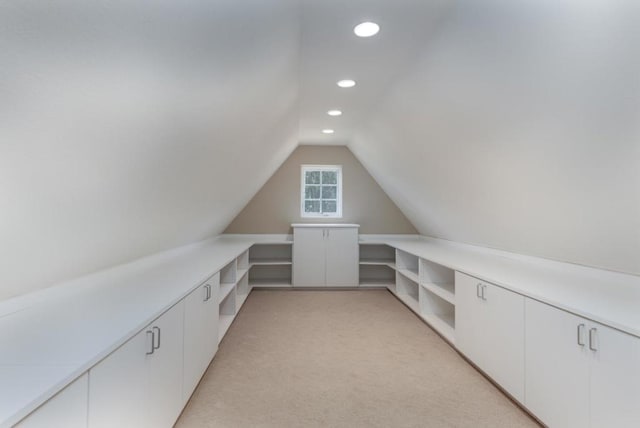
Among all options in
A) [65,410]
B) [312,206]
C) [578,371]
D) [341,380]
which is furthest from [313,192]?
[65,410]

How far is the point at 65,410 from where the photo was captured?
951mm

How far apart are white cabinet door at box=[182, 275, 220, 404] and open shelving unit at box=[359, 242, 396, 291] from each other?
9.72 ft

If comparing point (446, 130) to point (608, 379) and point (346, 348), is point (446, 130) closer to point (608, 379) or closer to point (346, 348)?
point (608, 379)

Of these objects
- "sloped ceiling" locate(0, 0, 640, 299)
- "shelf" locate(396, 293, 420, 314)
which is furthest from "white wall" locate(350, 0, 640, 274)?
"shelf" locate(396, 293, 420, 314)

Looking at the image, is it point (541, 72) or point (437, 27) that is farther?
point (437, 27)

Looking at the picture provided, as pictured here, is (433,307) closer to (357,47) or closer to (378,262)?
(378,262)

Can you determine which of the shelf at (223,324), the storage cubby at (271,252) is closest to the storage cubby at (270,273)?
the storage cubby at (271,252)

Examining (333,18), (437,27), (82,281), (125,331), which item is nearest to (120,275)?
(82,281)

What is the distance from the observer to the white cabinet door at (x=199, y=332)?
2016mm

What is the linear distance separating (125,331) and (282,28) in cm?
169

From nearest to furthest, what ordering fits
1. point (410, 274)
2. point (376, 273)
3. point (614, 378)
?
point (614, 378)
point (410, 274)
point (376, 273)

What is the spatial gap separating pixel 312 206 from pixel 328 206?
275mm

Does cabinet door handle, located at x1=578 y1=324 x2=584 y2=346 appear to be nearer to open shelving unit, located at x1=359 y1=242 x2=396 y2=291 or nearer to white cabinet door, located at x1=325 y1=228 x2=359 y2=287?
white cabinet door, located at x1=325 y1=228 x2=359 y2=287

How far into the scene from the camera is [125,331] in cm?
131
